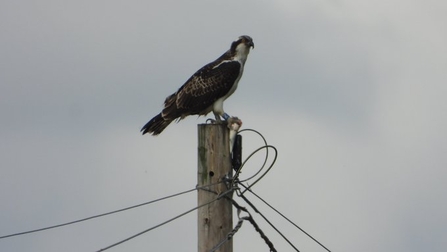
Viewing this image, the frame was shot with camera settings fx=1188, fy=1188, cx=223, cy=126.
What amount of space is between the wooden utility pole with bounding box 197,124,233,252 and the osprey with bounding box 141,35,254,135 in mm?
4582

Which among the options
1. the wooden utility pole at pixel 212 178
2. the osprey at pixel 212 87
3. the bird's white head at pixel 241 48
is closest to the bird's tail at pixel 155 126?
the osprey at pixel 212 87

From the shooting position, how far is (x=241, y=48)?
15.7 m

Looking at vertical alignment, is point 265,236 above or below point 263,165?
below

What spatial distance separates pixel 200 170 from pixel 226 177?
23 centimetres

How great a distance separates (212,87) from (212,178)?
5.34 meters

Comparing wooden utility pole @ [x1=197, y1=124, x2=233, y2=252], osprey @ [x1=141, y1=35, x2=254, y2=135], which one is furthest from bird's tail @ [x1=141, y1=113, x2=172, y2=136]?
wooden utility pole @ [x1=197, y1=124, x2=233, y2=252]

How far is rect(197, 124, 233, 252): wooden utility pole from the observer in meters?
10.1

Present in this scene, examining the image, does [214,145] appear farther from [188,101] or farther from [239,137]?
[188,101]

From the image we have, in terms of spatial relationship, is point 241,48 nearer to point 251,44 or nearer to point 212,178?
point 251,44

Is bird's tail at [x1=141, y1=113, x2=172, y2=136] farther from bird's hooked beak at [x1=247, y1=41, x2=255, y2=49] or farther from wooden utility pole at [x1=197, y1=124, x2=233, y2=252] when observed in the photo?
wooden utility pole at [x1=197, y1=124, x2=233, y2=252]

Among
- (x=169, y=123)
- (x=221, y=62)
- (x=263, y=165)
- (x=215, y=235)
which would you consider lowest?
(x=215, y=235)

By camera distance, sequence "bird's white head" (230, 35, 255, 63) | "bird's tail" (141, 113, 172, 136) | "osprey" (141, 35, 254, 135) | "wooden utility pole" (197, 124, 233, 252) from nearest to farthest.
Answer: "wooden utility pole" (197, 124, 233, 252) → "bird's tail" (141, 113, 172, 136) → "osprey" (141, 35, 254, 135) → "bird's white head" (230, 35, 255, 63)

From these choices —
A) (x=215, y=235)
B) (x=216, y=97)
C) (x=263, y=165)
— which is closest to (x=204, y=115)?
(x=216, y=97)

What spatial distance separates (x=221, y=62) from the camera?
1582 cm
